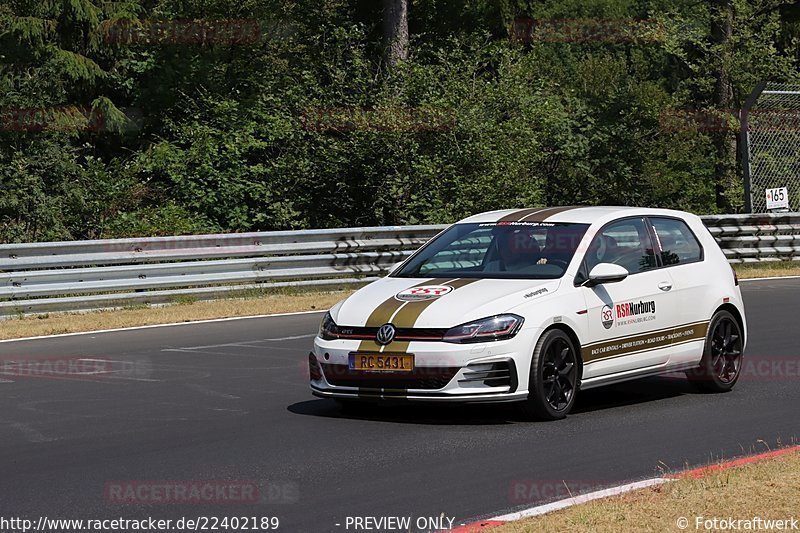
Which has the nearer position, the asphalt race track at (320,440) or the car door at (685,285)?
the asphalt race track at (320,440)

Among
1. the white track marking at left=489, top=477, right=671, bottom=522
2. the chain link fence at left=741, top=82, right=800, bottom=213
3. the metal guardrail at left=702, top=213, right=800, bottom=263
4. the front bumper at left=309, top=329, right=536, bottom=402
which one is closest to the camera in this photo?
the white track marking at left=489, top=477, right=671, bottom=522

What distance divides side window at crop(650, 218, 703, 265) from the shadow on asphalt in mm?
1154

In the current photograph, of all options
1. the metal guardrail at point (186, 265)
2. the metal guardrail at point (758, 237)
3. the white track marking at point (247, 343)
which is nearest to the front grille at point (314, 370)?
the white track marking at point (247, 343)

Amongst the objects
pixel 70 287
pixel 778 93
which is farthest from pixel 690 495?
pixel 778 93

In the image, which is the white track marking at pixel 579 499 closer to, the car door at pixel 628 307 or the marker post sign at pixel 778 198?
the car door at pixel 628 307

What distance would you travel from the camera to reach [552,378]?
9.84 m

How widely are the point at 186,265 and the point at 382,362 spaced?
34.2 feet

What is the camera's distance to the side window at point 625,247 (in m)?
10.6

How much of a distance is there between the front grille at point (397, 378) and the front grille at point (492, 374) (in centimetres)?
11

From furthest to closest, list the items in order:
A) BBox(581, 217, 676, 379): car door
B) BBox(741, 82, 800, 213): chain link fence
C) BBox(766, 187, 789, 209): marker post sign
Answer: BBox(741, 82, 800, 213): chain link fence, BBox(766, 187, 789, 209): marker post sign, BBox(581, 217, 676, 379): car door

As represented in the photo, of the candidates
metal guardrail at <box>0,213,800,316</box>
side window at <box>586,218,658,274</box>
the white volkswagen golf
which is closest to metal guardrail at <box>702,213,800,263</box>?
metal guardrail at <box>0,213,800,316</box>

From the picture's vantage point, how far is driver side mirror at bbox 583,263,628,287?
10.1 metres

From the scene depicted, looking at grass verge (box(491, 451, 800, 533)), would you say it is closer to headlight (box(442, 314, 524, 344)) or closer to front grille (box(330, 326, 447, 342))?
headlight (box(442, 314, 524, 344))

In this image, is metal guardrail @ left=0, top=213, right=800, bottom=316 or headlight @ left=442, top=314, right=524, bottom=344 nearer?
headlight @ left=442, top=314, right=524, bottom=344
